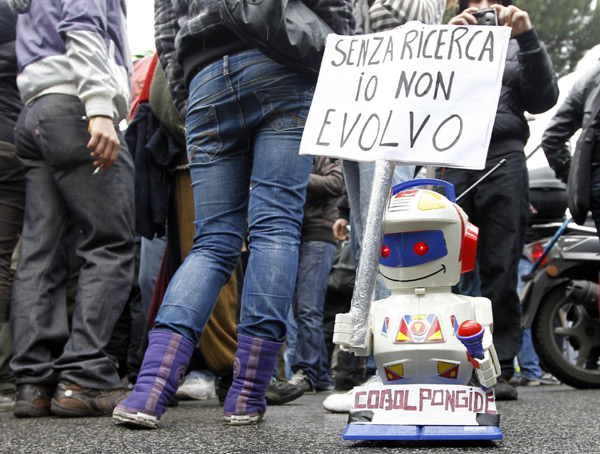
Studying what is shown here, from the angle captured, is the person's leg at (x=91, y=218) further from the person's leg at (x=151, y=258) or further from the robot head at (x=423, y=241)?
the robot head at (x=423, y=241)

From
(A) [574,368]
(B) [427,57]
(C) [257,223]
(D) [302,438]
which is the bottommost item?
(A) [574,368]

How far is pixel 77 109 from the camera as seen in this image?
2734 mm

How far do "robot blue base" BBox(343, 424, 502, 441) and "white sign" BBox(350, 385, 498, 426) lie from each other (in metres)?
→ 0.02

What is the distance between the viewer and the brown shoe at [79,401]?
8.26ft

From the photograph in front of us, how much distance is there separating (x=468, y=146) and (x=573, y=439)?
0.75 m

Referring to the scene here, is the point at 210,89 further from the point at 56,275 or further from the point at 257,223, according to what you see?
the point at 56,275

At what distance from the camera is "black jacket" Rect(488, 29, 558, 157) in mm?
3148

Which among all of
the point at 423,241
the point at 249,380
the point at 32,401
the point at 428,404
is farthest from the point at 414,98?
the point at 32,401

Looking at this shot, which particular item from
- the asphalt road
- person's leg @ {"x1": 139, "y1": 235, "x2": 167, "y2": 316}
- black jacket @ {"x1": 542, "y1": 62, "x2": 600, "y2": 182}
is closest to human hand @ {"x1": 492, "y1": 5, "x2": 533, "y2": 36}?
black jacket @ {"x1": 542, "y1": 62, "x2": 600, "y2": 182}

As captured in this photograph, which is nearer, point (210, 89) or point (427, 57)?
point (427, 57)

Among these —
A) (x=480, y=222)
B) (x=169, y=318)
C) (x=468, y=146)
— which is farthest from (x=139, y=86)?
(x=468, y=146)

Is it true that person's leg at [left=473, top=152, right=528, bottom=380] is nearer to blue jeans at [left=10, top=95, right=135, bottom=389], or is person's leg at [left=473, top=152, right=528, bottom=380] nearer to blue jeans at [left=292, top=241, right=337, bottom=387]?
blue jeans at [left=292, top=241, right=337, bottom=387]

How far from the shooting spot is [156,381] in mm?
1997

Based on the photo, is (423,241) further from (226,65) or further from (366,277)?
(226,65)
